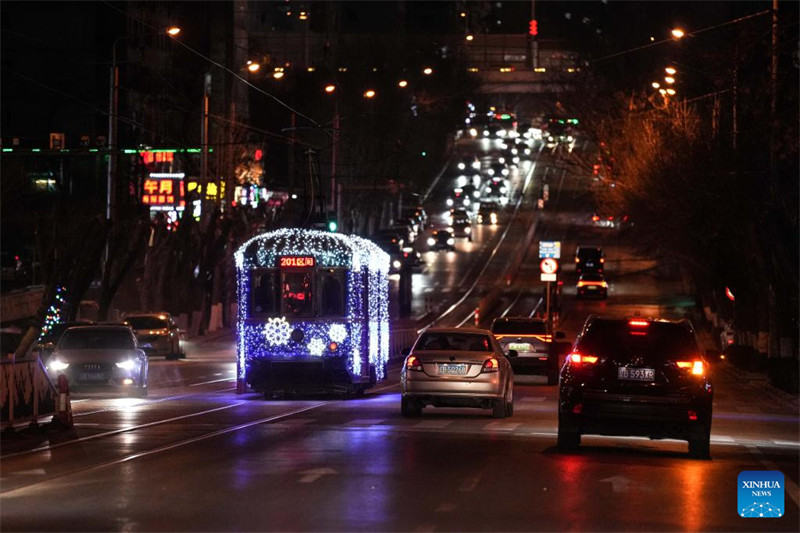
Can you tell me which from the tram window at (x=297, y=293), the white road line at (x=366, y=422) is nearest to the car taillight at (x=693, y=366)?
the white road line at (x=366, y=422)

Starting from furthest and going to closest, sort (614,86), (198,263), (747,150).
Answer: (614,86), (198,263), (747,150)

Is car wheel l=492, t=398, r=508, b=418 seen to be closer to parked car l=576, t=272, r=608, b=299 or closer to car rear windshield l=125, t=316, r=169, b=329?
car rear windshield l=125, t=316, r=169, b=329

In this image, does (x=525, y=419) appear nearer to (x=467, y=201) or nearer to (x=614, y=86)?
(x=614, y=86)

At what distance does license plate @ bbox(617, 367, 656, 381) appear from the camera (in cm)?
1778

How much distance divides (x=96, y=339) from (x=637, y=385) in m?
15.8

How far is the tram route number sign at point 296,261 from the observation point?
27.8 meters

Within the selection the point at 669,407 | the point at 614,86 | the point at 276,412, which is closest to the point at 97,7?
the point at 614,86

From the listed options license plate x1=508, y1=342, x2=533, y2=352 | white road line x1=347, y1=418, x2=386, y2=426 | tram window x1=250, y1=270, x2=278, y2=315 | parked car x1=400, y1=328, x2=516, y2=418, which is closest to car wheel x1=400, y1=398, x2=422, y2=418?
parked car x1=400, y1=328, x2=516, y2=418

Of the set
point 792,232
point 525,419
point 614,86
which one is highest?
point 614,86

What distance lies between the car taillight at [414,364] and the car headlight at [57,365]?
347 inches

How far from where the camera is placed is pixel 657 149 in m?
55.6

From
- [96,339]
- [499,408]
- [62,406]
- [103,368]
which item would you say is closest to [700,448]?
[499,408]

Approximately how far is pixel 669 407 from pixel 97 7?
253ft

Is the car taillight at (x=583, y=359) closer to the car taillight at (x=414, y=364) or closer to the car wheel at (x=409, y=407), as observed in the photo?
the car taillight at (x=414, y=364)
